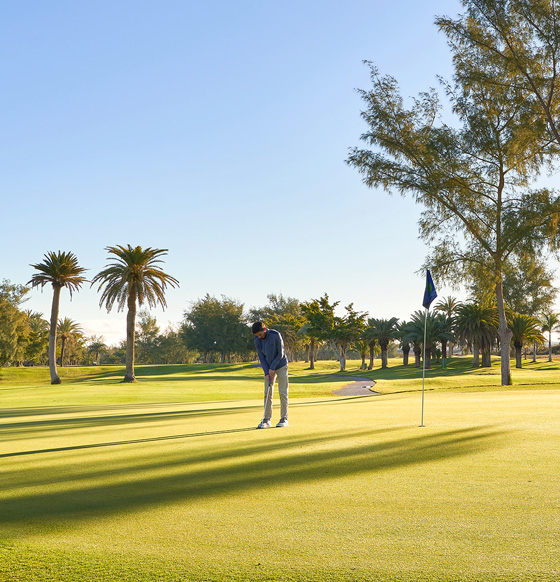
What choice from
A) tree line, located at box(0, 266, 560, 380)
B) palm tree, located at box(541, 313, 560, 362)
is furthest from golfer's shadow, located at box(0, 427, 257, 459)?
palm tree, located at box(541, 313, 560, 362)

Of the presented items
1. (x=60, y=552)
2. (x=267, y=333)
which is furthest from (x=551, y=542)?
(x=267, y=333)

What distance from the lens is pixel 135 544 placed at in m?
3.86

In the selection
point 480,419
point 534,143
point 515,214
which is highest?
point 534,143

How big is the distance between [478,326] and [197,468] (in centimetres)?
6863

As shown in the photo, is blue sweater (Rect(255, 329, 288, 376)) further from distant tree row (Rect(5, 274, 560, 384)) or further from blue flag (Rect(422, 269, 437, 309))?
distant tree row (Rect(5, 274, 560, 384))

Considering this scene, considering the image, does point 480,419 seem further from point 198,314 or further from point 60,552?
point 198,314

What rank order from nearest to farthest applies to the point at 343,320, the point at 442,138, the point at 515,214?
the point at 515,214, the point at 442,138, the point at 343,320

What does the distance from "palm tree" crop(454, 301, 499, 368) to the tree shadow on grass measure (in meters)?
63.9

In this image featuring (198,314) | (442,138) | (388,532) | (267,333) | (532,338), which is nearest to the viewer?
(388,532)

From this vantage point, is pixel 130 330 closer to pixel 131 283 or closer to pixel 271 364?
pixel 131 283

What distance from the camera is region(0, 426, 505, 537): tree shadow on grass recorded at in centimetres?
514

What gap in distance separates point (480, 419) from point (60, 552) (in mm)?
9929

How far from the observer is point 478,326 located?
69500mm

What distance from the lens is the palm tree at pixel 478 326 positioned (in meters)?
69.0
